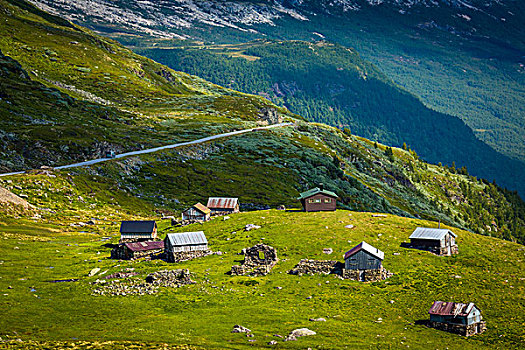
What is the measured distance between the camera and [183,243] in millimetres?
89500

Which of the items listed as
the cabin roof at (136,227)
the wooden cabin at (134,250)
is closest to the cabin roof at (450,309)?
Result: the wooden cabin at (134,250)

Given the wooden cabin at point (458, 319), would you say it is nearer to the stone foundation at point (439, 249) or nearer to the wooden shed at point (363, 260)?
the wooden shed at point (363, 260)

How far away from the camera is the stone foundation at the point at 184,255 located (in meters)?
88.1

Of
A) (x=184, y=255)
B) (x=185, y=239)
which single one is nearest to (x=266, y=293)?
(x=184, y=255)

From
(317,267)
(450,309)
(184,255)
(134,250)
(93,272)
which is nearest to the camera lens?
(450,309)

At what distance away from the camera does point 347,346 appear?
54500 mm

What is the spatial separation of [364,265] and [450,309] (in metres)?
17.3

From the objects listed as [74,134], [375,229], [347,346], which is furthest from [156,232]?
[74,134]

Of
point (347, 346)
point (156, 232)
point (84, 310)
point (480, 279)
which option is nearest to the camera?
point (347, 346)

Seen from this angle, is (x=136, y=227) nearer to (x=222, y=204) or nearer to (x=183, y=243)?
(x=183, y=243)

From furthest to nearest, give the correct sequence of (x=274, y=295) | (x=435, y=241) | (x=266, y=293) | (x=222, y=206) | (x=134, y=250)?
(x=222, y=206) < (x=435, y=241) < (x=134, y=250) < (x=266, y=293) < (x=274, y=295)

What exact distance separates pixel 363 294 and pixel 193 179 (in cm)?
12506

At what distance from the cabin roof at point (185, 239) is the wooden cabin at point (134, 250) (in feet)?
15.5

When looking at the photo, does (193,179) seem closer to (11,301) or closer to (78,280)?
(78,280)
